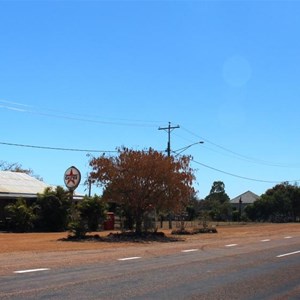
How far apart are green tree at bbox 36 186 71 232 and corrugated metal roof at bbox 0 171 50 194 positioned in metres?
3.18

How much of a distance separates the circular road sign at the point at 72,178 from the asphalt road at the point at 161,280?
398 inches

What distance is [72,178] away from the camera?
26.9 m

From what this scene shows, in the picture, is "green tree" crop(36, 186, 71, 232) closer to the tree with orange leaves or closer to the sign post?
Answer: the tree with orange leaves

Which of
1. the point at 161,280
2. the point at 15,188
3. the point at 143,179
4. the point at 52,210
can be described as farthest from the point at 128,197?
the point at 161,280

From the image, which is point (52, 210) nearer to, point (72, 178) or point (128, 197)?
point (128, 197)

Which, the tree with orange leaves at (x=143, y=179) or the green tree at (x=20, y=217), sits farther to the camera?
the green tree at (x=20, y=217)

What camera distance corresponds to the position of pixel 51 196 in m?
36.2

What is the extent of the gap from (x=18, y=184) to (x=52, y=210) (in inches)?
244

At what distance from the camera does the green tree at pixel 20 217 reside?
113 feet

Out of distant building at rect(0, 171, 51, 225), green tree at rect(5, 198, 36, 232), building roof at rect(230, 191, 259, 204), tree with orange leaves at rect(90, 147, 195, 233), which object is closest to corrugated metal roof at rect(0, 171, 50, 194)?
distant building at rect(0, 171, 51, 225)

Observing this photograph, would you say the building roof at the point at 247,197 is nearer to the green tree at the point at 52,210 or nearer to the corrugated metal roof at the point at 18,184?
the corrugated metal roof at the point at 18,184

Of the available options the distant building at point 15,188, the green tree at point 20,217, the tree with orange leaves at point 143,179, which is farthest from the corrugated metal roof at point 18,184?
the tree with orange leaves at point 143,179

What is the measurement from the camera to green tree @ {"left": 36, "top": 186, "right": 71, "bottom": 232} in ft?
119

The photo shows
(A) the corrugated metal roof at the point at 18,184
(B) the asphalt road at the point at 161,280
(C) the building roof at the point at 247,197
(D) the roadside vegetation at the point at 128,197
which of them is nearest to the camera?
(B) the asphalt road at the point at 161,280
